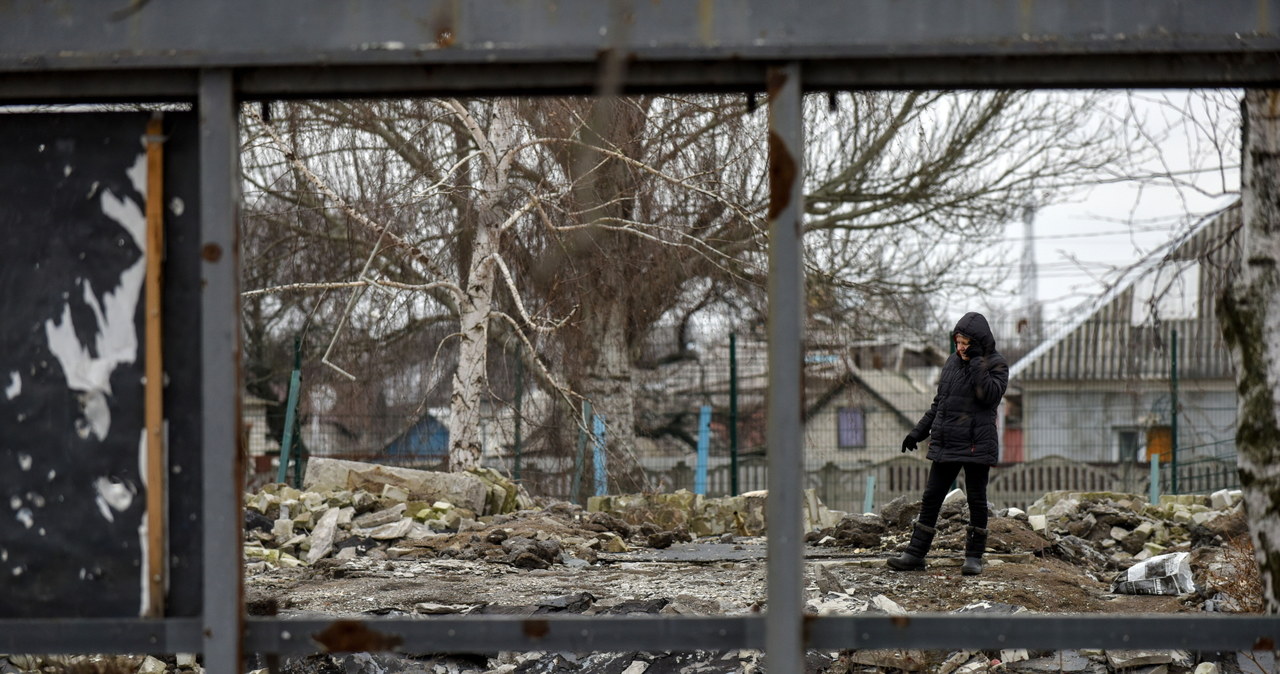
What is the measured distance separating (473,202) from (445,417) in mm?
4750

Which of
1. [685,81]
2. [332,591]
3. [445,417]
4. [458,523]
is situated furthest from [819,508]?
[685,81]

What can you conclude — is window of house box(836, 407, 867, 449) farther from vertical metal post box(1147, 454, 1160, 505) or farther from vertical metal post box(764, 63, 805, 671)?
vertical metal post box(764, 63, 805, 671)

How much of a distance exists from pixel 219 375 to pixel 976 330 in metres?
5.40

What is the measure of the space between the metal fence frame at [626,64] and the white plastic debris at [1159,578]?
177 inches

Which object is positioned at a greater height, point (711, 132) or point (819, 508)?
point (711, 132)

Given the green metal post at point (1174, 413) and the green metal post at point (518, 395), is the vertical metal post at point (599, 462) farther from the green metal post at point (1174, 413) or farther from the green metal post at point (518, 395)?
the green metal post at point (1174, 413)

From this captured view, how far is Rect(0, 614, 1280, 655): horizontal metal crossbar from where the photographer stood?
9.30ft

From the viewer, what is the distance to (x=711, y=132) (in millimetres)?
13086

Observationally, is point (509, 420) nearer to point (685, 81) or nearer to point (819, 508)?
point (819, 508)

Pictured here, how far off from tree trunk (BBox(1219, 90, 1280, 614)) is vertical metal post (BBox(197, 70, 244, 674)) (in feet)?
9.68

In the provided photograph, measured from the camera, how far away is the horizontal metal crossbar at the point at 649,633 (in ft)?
9.30

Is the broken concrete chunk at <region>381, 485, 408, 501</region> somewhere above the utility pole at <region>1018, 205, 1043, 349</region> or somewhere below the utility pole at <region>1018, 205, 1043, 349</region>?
below

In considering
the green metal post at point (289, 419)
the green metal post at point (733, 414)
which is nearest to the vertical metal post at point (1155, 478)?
the green metal post at point (733, 414)

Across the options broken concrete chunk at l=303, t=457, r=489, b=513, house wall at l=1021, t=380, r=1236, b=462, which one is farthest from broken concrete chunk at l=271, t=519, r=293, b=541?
house wall at l=1021, t=380, r=1236, b=462
